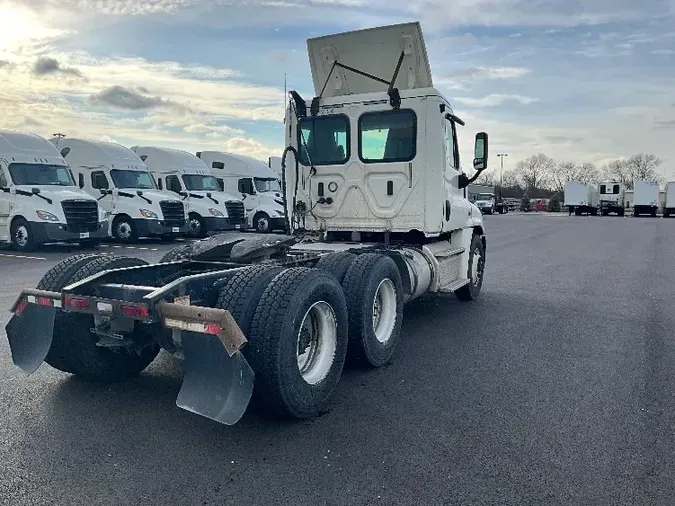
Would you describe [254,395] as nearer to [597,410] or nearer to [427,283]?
[597,410]

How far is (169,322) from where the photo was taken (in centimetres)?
380

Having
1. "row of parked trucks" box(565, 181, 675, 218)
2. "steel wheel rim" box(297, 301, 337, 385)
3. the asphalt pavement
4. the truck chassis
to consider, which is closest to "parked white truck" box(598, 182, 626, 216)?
"row of parked trucks" box(565, 181, 675, 218)

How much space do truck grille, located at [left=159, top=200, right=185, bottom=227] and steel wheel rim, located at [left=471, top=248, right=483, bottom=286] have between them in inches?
496

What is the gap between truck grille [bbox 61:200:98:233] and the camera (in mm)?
16375

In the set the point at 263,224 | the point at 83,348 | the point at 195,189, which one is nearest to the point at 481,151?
the point at 83,348

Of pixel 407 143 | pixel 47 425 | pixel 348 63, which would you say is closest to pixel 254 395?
pixel 47 425

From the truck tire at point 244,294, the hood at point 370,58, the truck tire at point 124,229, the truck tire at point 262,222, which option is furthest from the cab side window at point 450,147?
the truck tire at point 262,222

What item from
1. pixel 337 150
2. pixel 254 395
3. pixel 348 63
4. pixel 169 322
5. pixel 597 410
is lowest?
pixel 597 410

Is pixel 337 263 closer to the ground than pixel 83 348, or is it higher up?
higher up

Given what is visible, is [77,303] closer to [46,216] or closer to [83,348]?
[83,348]

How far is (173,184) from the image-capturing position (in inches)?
874

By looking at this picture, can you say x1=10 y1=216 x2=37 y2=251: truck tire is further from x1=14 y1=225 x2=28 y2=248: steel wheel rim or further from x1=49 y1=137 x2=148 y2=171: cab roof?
x1=49 y1=137 x2=148 y2=171: cab roof

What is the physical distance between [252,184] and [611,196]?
1739 inches

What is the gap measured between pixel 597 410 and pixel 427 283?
9.86 feet
